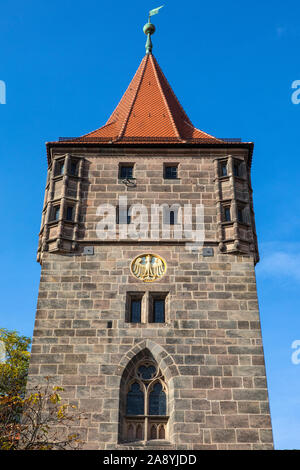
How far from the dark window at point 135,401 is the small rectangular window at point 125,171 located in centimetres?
747

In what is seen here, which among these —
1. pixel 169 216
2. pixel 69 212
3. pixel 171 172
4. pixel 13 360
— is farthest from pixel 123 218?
pixel 13 360

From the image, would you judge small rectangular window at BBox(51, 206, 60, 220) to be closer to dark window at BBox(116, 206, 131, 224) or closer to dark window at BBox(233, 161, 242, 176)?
dark window at BBox(116, 206, 131, 224)

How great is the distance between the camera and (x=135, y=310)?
60.6 ft

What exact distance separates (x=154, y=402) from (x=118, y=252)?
15.7ft

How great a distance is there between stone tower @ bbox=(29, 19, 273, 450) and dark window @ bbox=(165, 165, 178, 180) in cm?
5

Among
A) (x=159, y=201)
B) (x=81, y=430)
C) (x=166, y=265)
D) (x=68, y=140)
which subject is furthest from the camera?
(x=68, y=140)

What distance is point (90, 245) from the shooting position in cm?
1950

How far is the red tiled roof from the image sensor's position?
22997 mm

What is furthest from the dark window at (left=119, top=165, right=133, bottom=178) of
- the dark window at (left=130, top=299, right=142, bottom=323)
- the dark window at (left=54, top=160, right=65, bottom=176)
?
the dark window at (left=130, top=299, right=142, bottom=323)

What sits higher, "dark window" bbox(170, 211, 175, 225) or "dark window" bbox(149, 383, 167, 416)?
"dark window" bbox(170, 211, 175, 225)

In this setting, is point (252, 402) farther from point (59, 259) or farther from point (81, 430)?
point (59, 259)

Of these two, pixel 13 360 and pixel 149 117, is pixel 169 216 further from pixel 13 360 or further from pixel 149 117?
pixel 13 360

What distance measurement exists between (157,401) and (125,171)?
8247 millimetres
